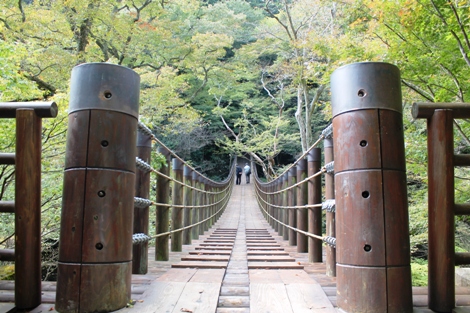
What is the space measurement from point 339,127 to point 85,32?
29.0 feet

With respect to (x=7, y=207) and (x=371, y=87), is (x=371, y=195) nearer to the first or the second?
(x=371, y=87)

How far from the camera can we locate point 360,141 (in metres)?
1.60

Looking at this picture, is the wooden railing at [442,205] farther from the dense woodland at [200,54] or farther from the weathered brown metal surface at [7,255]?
the dense woodland at [200,54]

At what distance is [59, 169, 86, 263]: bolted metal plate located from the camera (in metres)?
1.56

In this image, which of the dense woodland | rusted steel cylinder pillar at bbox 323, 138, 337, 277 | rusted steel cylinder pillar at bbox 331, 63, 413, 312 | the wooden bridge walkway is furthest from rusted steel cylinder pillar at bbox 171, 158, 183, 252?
rusted steel cylinder pillar at bbox 331, 63, 413, 312

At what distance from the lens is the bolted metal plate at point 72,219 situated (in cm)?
156

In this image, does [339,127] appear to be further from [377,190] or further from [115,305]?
[115,305]

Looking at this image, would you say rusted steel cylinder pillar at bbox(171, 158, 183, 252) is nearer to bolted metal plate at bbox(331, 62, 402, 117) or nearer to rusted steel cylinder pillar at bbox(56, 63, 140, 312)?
rusted steel cylinder pillar at bbox(56, 63, 140, 312)

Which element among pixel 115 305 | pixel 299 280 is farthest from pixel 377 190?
pixel 115 305

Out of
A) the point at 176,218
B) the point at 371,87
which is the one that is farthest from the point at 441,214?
the point at 176,218

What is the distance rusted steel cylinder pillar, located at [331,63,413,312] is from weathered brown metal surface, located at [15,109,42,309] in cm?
126

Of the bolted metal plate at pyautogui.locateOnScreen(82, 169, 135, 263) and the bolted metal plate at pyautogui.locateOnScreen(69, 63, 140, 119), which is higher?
the bolted metal plate at pyautogui.locateOnScreen(69, 63, 140, 119)

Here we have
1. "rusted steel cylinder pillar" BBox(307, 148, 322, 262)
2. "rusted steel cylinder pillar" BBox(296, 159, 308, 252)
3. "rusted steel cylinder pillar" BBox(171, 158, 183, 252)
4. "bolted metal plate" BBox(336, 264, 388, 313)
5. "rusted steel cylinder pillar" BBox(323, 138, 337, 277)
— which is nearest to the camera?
"bolted metal plate" BBox(336, 264, 388, 313)

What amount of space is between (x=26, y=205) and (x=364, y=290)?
1.39 m
